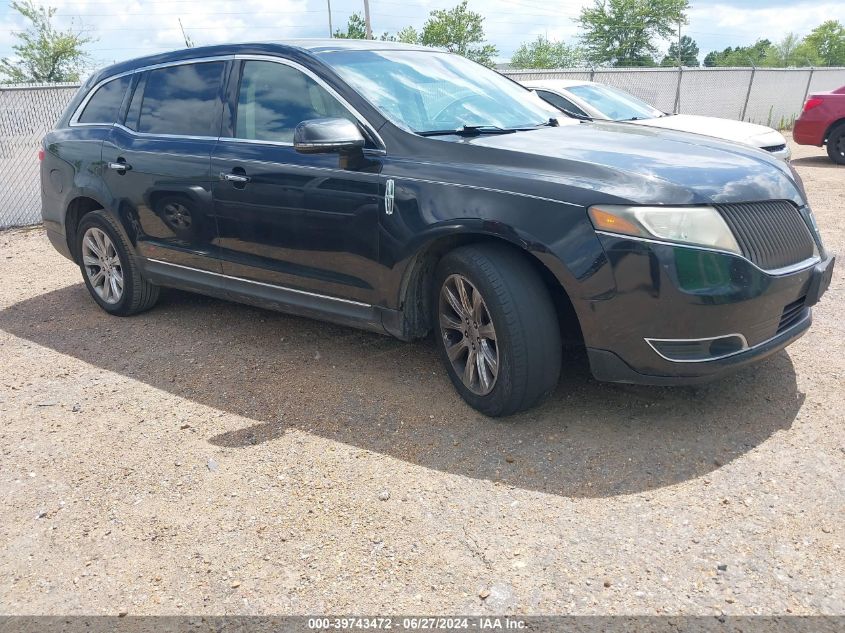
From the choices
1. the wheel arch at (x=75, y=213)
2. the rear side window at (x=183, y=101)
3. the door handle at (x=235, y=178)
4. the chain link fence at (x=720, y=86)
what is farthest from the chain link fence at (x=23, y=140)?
the chain link fence at (x=720, y=86)

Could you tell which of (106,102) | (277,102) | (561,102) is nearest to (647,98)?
(561,102)

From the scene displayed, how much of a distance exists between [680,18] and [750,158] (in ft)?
244

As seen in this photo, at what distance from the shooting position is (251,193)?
433 centimetres

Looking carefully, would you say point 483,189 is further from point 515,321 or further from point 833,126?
point 833,126

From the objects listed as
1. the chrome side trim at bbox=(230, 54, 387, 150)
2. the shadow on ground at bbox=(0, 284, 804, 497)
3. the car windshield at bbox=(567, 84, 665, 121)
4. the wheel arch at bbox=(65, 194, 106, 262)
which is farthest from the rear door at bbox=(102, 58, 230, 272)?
the car windshield at bbox=(567, 84, 665, 121)

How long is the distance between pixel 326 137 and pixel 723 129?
666 centimetres

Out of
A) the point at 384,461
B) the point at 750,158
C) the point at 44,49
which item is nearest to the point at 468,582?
the point at 384,461

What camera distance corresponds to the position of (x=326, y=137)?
3678mm

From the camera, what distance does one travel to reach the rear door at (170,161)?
4648 mm

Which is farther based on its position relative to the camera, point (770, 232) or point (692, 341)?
point (770, 232)

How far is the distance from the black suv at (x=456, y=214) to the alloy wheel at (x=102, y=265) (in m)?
0.26

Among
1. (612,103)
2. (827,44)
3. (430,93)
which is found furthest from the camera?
(827,44)

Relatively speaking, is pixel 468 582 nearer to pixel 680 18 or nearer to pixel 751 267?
pixel 751 267

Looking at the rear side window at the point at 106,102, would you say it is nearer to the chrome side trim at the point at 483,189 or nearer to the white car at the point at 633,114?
the chrome side trim at the point at 483,189
